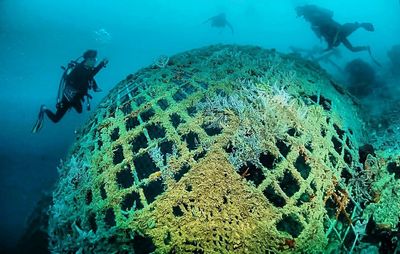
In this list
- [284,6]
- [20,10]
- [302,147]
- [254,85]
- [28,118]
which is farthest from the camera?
[284,6]

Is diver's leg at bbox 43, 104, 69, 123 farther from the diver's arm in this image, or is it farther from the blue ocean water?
the blue ocean water

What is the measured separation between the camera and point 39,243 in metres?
6.41

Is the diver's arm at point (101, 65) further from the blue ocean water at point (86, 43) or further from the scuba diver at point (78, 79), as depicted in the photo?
the blue ocean water at point (86, 43)

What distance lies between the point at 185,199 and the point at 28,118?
591 inches

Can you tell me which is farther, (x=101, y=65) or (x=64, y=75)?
(x=64, y=75)

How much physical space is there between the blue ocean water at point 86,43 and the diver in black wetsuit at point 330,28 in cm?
93

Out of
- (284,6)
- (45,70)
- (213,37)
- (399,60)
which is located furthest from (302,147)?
(284,6)

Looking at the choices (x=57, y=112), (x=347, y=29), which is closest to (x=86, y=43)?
(x=57, y=112)

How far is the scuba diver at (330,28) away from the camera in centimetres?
905

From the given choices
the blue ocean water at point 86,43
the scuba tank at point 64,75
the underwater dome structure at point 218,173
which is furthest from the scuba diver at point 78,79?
the underwater dome structure at point 218,173

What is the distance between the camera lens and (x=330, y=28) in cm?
945

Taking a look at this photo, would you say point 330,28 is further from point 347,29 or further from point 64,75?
point 64,75

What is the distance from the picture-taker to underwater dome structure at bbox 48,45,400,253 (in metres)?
2.72

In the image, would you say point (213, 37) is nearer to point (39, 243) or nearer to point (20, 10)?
point (20, 10)
